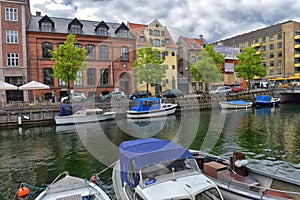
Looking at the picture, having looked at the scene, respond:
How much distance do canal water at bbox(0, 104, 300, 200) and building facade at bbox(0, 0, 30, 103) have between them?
16585mm

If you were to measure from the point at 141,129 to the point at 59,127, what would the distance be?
368 inches

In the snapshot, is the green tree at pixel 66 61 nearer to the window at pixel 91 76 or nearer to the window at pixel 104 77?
the window at pixel 91 76

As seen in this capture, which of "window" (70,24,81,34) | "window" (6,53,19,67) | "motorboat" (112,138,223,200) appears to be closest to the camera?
"motorboat" (112,138,223,200)

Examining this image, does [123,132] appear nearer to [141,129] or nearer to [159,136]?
[141,129]

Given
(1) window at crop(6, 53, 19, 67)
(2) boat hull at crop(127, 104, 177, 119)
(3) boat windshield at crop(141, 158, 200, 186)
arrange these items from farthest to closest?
(1) window at crop(6, 53, 19, 67), (2) boat hull at crop(127, 104, 177, 119), (3) boat windshield at crop(141, 158, 200, 186)

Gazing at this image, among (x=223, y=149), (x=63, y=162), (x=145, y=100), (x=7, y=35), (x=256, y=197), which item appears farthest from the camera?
(x=7, y=35)

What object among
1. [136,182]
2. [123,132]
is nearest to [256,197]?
[136,182]

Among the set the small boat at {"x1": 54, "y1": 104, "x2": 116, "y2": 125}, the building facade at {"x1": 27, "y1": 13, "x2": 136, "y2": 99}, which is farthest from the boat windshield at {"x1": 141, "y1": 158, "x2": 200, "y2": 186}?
the building facade at {"x1": 27, "y1": 13, "x2": 136, "y2": 99}

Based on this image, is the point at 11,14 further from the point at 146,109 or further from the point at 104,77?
the point at 146,109

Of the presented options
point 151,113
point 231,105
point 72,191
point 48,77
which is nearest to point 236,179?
point 72,191

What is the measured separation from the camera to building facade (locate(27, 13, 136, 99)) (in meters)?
42.2

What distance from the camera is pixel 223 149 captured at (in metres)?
16.6

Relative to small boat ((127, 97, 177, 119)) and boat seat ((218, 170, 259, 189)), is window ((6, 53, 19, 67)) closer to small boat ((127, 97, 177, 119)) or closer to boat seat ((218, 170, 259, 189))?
small boat ((127, 97, 177, 119))

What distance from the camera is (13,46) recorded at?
40.2 meters
